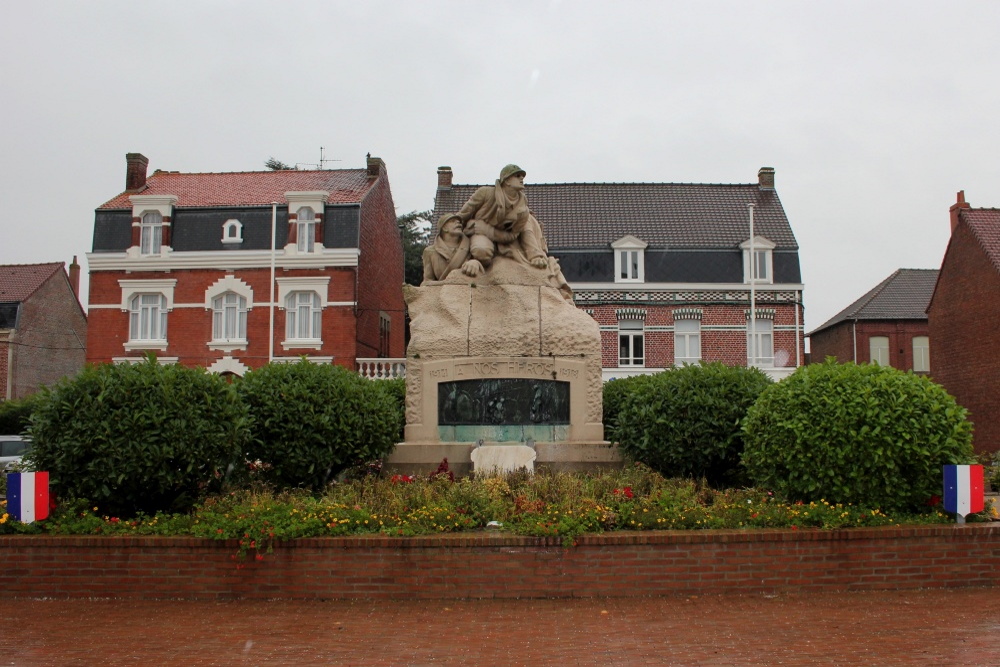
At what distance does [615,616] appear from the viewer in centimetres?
820

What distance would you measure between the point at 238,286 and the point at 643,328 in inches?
634

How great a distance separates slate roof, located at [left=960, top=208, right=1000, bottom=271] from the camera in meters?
32.7

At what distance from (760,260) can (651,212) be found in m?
5.37

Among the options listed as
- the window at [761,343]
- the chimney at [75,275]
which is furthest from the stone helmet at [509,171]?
the chimney at [75,275]

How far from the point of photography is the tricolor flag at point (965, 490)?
9648 millimetres

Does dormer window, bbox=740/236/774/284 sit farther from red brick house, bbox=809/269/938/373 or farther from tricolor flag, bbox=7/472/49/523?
tricolor flag, bbox=7/472/49/523

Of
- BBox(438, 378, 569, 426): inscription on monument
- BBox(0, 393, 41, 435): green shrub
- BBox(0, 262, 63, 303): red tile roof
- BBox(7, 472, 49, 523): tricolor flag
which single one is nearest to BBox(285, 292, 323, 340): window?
BBox(0, 393, 41, 435): green shrub

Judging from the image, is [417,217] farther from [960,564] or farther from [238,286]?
[960,564]

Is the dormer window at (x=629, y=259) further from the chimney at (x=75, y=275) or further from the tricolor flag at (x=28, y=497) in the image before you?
the tricolor flag at (x=28, y=497)

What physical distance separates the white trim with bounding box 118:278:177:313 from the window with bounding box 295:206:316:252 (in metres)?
5.15

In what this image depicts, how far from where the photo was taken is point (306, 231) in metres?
36.6

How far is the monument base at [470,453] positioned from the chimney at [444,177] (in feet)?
94.6

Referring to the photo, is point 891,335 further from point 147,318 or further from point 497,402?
point 497,402

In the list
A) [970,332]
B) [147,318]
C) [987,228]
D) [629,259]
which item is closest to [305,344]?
[147,318]
